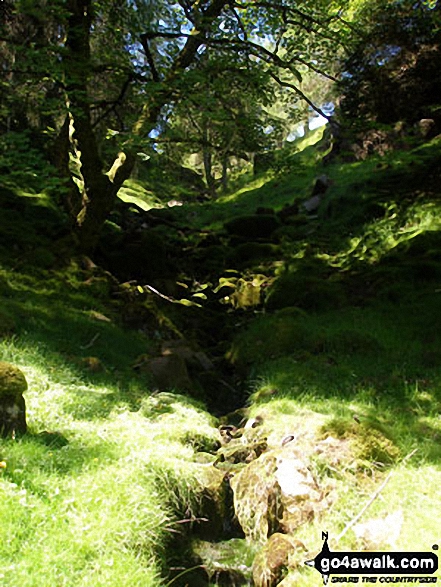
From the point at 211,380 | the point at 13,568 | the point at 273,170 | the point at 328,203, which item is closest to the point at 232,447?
the point at 211,380

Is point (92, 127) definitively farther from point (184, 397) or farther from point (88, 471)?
point (88, 471)

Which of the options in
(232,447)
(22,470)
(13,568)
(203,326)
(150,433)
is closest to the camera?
(13,568)

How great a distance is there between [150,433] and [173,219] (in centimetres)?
1455

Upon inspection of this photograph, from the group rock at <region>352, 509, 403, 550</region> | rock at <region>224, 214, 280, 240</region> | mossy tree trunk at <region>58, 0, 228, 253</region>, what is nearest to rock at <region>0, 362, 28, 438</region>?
rock at <region>352, 509, 403, 550</region>

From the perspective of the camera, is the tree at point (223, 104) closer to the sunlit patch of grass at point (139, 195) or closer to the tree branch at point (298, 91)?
the tree branch at point (298, 91)

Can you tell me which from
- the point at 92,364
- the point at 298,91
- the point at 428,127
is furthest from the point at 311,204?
the point at 92,364

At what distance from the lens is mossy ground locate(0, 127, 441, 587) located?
3.37 m

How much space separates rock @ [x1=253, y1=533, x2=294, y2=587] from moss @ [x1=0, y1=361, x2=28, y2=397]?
2567 mm

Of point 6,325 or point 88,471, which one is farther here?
point 6,325

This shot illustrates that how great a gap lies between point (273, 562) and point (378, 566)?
0.83 meters

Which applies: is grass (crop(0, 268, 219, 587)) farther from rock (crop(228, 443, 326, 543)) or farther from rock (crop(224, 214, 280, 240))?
rock (crop(224, 214, 280, 240))

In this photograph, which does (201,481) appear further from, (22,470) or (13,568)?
(13,568)

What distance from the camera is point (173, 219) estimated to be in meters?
18.8

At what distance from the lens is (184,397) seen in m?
6.53
